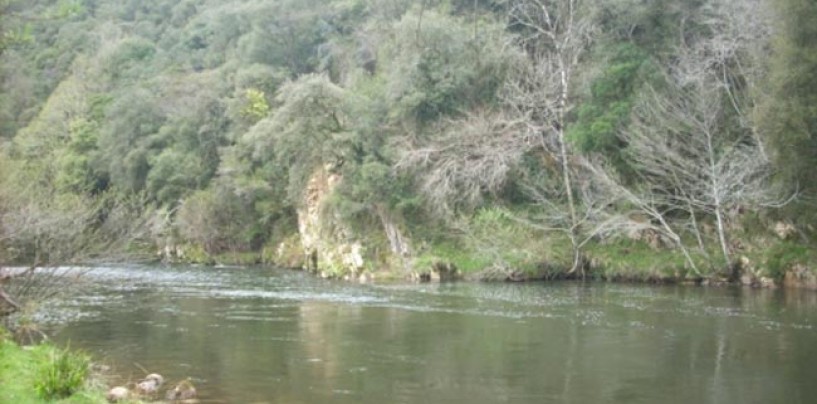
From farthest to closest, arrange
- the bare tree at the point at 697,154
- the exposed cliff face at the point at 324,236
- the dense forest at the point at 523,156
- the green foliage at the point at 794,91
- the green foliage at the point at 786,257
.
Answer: the exposed cliff face at the point at 324,236, the bare tree at the point at 697,154, the dense forest at the point at 523,156, the green foliage at the point at 786,257, the green foliage at the point at 794,91

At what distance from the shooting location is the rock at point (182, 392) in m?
17.2

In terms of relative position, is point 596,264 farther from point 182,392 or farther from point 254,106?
point 254,106

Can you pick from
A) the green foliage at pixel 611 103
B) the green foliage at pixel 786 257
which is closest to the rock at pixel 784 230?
the green foliage at pixel 786 257

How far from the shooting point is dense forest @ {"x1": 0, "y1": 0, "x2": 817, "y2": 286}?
36.9 m

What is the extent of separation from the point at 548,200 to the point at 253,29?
131 feet

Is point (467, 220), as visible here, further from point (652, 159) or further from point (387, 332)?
point (387, 332)

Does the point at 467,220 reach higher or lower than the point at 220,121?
lower

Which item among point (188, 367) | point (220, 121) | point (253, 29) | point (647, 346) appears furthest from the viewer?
point (253, 29)

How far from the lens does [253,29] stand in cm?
7444

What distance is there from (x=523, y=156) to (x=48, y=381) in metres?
34.6

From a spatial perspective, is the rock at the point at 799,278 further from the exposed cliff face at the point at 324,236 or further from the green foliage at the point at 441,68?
the exposed cliff face at the point at 324,236

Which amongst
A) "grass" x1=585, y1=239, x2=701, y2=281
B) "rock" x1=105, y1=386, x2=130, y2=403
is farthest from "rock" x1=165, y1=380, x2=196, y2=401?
"grass" x1=585, y1=239, x2=701, y2=281

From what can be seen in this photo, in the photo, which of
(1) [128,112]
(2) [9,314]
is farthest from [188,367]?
(1) [128,112]

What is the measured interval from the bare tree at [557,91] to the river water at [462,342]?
817 cm
